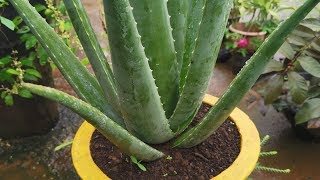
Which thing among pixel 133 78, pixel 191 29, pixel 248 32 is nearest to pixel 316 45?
pixel 248 32

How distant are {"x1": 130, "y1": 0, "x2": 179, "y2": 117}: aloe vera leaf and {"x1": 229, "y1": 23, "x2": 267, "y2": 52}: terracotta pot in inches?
64.6

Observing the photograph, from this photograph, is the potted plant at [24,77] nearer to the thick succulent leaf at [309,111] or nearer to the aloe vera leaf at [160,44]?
the aloe vera leaf at [160,44]

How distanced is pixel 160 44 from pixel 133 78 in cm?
13

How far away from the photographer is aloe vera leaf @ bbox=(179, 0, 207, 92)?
92 cm

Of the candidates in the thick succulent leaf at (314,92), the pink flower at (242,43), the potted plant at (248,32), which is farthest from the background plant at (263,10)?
the thick succulent leaf at (314,92)

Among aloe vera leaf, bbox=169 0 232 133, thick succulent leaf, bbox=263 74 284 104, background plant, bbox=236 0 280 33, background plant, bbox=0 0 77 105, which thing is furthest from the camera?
background plant, bbox=236 0 280 33

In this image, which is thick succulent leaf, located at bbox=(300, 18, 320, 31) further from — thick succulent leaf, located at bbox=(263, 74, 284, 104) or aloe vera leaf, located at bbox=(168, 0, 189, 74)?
aloe vera leaf, located at bbox=(168, 0, 189, 74)

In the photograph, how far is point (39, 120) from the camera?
1.85 metres

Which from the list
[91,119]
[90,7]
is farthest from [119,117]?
[90,7]

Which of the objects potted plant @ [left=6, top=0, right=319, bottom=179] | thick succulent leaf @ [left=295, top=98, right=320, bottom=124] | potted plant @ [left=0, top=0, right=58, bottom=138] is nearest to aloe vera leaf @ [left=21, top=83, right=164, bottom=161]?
potted plant @ [left=6, top=0, right=319, bottom=179]

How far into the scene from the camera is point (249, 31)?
8.41ft

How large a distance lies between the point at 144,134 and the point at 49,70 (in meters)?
1.05

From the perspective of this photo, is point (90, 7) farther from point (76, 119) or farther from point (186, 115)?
point (186, 115)

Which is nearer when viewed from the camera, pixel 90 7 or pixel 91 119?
pixel 91 119
